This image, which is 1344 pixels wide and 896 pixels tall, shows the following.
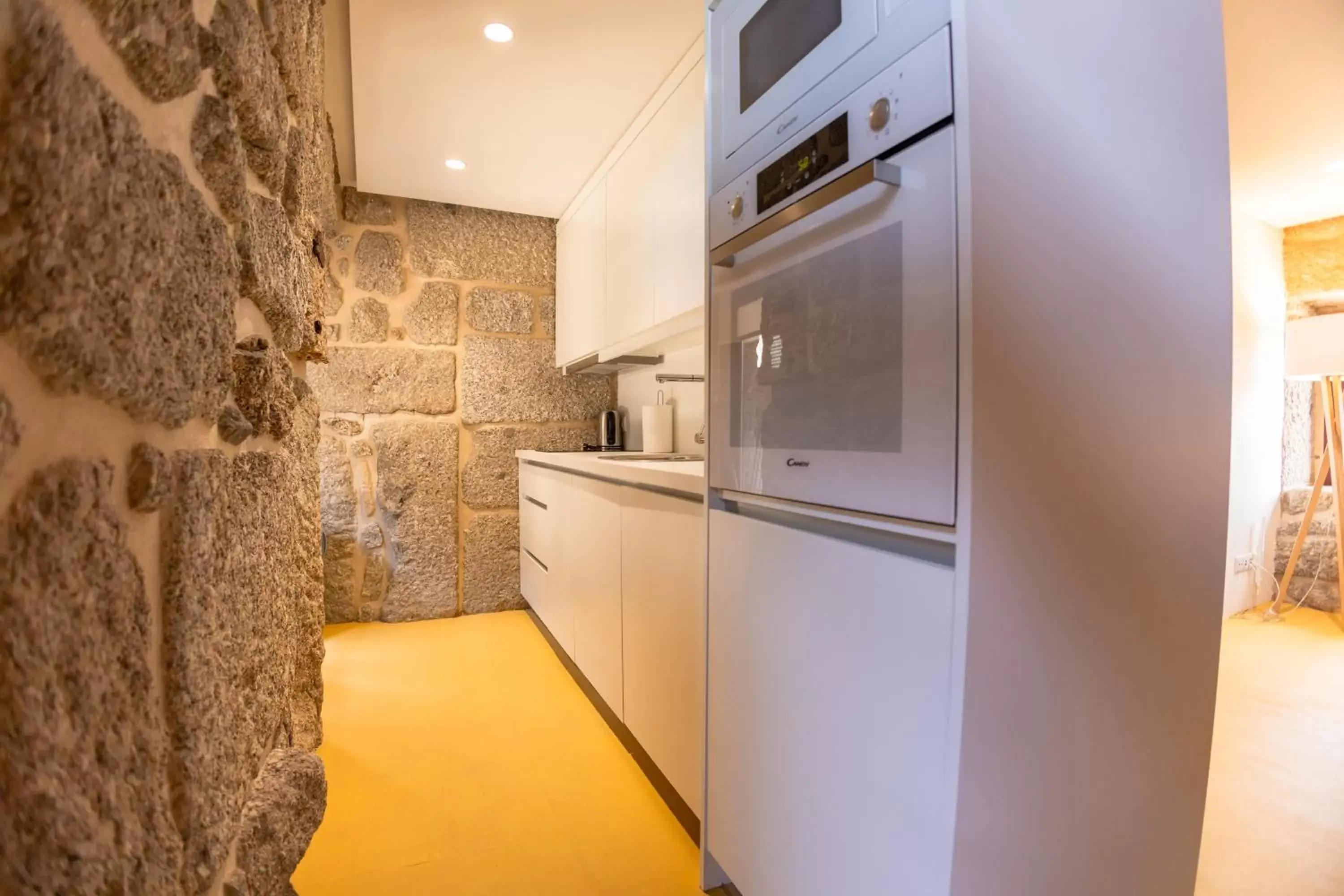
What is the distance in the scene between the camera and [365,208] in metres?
3.33

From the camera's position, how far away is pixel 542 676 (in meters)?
2.67

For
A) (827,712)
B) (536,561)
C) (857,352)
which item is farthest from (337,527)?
(857,352)

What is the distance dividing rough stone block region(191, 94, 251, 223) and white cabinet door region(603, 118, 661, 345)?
5.40ft

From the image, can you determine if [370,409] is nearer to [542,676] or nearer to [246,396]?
[542,676]

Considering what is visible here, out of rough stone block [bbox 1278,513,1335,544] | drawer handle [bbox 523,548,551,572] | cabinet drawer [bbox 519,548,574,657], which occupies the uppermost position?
rough stone block [bbox 1278,513,1335,544]

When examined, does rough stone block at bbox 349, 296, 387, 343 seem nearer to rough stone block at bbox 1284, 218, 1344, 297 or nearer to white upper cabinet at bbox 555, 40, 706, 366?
white upper cabinet at bbox 555, 40, 706, 366

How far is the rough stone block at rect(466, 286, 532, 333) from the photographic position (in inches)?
139

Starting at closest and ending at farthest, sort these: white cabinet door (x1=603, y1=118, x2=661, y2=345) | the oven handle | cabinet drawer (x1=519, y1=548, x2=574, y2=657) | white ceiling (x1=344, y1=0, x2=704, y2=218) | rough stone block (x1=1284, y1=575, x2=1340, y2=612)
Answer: the oven handle
white ceiling (x1=344, y1=0, x2=704, y2=218)
white cabinet door (x1=603, y1=118, x2=661, y2=345)
cabinet drawer (x1=519, y1=548, x2=574, y2=657)
rough stone block (x1=1284, y1=575, x2=1340, y2=612)

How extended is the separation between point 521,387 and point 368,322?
851mm

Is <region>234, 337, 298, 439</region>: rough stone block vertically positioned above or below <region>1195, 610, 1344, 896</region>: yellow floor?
above

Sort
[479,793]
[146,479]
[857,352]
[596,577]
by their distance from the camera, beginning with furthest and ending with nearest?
[596,577]
[479,793]
[857,352]
[146,479]

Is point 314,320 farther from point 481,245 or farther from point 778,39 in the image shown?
point 481,245

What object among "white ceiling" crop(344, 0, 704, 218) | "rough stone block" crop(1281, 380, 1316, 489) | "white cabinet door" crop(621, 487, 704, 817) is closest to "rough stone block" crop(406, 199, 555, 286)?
"white ceiling" crop(344, 0, 704, 218)

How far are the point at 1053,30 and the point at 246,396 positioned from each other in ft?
3.78
